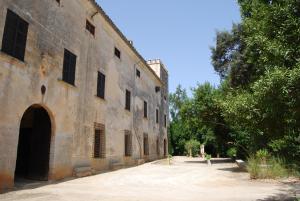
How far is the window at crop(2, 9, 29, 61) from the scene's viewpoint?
8195mm

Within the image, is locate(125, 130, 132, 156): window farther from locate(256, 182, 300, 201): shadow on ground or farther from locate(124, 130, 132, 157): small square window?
locate(256, 182, 300, 201): shadow on ground

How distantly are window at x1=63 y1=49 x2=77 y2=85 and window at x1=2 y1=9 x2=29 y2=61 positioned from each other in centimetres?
232

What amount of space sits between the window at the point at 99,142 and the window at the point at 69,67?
295 cm

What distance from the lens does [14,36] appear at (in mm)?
8500

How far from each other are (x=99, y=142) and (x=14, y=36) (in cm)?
690

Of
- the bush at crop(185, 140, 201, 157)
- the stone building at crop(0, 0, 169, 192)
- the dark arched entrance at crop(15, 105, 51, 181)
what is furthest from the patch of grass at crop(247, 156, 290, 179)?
the bush at crop(185, 140, 201, 157)

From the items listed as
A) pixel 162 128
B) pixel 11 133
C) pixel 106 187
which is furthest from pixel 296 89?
pixel 162 128

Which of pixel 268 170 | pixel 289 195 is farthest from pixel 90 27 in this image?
pixel 289 195

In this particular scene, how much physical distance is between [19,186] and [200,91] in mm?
15537

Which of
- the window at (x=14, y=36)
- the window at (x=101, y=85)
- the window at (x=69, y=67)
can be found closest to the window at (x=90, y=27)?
the window at (x=101, y=85)

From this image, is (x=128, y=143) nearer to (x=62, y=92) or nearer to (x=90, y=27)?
(x=90, y=27)

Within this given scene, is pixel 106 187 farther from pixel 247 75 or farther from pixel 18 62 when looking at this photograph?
pixel 247 75

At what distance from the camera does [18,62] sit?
27.9ft

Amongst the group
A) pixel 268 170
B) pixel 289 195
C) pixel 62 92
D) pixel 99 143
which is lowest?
pixel 289 195
